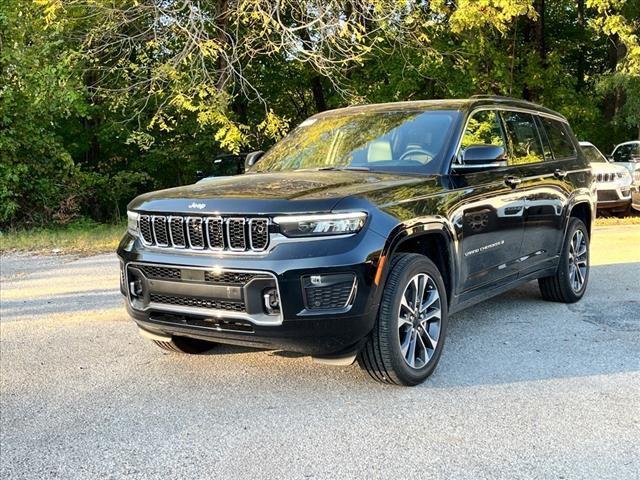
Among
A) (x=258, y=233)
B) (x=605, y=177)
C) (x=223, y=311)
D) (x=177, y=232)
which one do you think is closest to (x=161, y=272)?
(x=177, y=232)

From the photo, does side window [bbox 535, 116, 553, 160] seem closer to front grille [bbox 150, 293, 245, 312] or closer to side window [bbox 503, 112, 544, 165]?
side window [bbox 503, 112, 544, 165]

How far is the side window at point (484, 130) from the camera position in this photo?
16.6 ft

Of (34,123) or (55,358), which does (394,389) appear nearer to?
(55,358)

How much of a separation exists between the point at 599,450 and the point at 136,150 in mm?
20485

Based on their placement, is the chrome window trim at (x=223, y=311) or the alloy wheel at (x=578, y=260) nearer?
the chrome window trim at (x=223, y=311)

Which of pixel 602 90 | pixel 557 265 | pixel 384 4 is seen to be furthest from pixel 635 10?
pixel 557 265

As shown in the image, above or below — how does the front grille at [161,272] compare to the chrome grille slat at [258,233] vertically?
below

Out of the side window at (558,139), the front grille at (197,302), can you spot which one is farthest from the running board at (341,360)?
the side window at (558,139)

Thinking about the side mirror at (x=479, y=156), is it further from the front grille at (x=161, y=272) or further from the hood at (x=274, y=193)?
the front grille at (x=161, y=272)

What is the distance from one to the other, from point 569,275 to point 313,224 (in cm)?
367

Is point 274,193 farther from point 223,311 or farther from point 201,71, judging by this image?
point 201,71

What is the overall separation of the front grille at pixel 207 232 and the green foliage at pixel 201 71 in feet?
29.3

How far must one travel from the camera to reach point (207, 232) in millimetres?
3871

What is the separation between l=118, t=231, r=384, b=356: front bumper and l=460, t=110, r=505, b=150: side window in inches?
66.9
